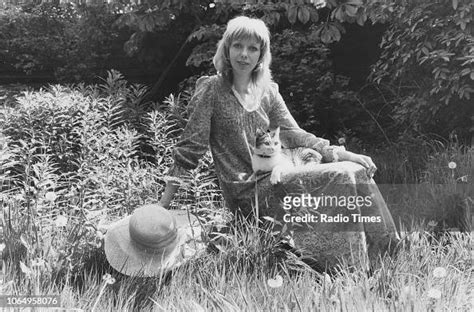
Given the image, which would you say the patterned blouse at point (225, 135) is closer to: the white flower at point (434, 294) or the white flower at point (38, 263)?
the white flower at point (38, 263)

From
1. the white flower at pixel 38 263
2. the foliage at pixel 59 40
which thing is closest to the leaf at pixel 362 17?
the white flower at pixel 38 263

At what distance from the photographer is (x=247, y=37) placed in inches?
94.6

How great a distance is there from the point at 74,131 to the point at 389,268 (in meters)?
3.15

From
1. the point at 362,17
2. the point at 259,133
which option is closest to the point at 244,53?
the point at 259,133

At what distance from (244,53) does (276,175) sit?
578mm

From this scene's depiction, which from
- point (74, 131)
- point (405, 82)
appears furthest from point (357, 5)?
point (74, 131)

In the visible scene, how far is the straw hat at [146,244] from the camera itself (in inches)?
86.7

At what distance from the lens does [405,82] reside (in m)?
5.20

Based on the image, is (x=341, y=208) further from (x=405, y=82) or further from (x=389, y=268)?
(x=405, y=82)

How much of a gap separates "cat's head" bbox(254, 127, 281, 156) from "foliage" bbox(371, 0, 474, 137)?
214 centimetres

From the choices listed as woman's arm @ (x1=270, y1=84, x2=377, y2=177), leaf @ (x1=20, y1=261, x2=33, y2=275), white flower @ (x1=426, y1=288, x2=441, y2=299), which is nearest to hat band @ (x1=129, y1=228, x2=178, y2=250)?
leaf @ (x1=20, y1=261, x2=33, y2=275)

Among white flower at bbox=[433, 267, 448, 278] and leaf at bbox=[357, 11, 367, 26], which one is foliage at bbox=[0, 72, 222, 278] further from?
leaf at bbox=[357, 11, 367, 26]

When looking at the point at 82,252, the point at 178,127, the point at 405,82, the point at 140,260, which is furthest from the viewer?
the point at 405,82

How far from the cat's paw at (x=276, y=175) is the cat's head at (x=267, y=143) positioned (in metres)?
0.08
